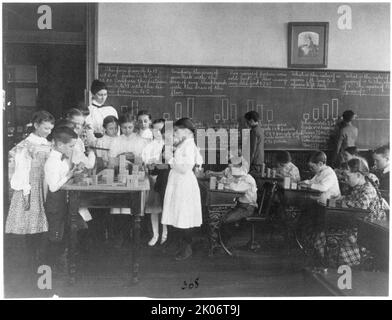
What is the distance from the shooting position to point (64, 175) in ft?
11.2

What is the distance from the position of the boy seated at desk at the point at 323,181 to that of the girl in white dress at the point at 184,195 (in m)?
0.93

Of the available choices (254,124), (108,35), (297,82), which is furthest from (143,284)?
(297,82)

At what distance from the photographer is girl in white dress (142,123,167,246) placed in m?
3.80

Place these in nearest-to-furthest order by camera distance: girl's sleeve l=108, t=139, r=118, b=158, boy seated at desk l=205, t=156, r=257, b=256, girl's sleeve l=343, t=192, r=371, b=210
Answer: girl's sleeve l=343, t=192, r=371, b=210
boy seated at desk l=205, t=156, r=257, b=256
girl's sleeve l=108, t=139, r=118, b=158

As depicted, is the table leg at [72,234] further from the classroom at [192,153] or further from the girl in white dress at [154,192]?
the girl in white dress at [154,192]

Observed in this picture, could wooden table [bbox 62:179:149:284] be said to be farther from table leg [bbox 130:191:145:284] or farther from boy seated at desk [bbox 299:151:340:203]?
boy seated at desk [bbox 299:151:340:203]

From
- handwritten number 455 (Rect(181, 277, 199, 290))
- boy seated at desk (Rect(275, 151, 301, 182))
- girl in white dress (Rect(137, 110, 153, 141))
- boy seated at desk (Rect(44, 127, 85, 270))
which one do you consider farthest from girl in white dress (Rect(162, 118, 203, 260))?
boy seated at desk (Rect(275, 151, 301, 182))

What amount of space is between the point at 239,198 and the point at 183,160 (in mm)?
583

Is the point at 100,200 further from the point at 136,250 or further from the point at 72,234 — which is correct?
the point at 136,250

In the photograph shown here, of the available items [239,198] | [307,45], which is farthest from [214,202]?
[307,45]

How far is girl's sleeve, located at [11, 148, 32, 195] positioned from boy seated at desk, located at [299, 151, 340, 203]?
7.05 feet

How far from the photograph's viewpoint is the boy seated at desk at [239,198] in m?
3.77
